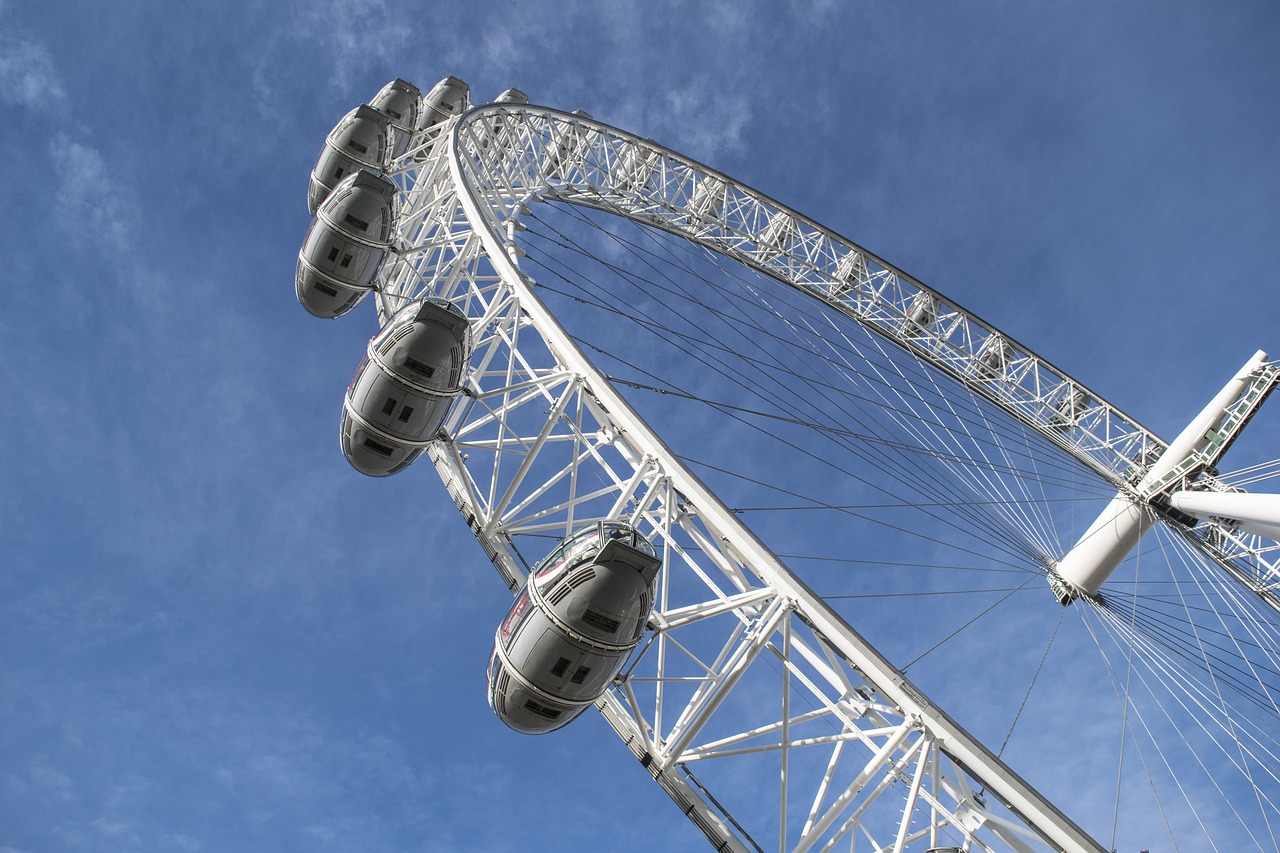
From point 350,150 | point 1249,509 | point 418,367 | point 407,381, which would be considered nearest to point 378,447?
point 407,381

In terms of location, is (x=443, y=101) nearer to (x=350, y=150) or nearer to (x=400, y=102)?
(x=400, y=102)

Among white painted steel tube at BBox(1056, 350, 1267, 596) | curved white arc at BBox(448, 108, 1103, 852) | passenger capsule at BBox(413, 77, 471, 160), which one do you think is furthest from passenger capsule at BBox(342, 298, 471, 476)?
white painted steel tube at BBox(1056, 350, 1267, 596)

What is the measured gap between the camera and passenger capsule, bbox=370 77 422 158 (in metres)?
21.8

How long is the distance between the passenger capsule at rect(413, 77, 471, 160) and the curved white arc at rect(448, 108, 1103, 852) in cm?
1149

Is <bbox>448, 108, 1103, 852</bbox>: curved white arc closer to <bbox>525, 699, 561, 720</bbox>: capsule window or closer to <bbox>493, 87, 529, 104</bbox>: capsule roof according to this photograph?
<bbox>525, 699, 561, 720</bbox>: capsule window

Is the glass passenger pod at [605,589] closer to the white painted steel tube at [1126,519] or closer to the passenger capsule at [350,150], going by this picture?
the passenger capsule at [350,150]

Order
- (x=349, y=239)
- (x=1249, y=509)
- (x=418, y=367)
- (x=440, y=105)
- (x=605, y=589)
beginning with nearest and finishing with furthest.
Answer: (x=605, y=589) → (x=1249, y=509) → (x=418, y=367) → (x=349, y=239) → (x=440, y=105)

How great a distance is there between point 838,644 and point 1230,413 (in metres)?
15.4

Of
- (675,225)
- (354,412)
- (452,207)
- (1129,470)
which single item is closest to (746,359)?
(452,207)

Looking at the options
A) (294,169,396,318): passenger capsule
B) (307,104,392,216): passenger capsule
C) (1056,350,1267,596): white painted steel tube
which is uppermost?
(307,104,392,216): passenger capsule

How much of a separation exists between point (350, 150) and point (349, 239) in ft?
16.5

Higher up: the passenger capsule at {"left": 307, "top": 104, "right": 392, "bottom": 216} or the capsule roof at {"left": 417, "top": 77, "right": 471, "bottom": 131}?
the capsule roof at {"left": 417, "top": 77, "right": 471, "bottom": 131}

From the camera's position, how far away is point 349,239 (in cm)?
1498

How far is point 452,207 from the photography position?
15945mm
